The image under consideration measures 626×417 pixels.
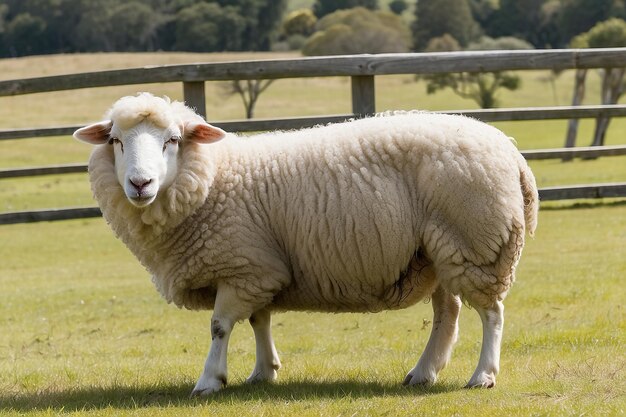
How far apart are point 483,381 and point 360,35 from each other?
7339 centimetres

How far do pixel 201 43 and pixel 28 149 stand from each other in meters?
56.3

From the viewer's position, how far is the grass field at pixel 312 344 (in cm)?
491

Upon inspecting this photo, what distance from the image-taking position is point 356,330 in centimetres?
746

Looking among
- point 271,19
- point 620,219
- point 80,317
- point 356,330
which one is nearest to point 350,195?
point 356,330

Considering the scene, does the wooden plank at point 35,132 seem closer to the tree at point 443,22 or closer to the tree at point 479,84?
the tree at point 479,84

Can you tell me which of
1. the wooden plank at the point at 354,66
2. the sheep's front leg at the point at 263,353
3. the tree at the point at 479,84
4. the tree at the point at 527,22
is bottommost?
the tree at the point at 527,22

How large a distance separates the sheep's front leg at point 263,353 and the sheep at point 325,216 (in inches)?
0.6

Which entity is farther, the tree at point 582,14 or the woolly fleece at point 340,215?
the tree at point 582,14

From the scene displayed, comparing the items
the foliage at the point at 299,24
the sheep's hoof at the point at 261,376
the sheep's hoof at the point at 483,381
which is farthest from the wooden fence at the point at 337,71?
the foliage at the point at 299,24

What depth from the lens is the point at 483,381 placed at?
5.16 m

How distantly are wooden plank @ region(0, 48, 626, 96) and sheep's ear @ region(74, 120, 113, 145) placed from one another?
341 centimetres

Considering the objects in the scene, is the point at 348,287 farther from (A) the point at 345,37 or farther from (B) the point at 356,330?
(A) the point at 345,37

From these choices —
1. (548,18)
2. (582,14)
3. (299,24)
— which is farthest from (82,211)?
(299,24)

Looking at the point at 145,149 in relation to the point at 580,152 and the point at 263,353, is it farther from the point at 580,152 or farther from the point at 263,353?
the point at 580,152
